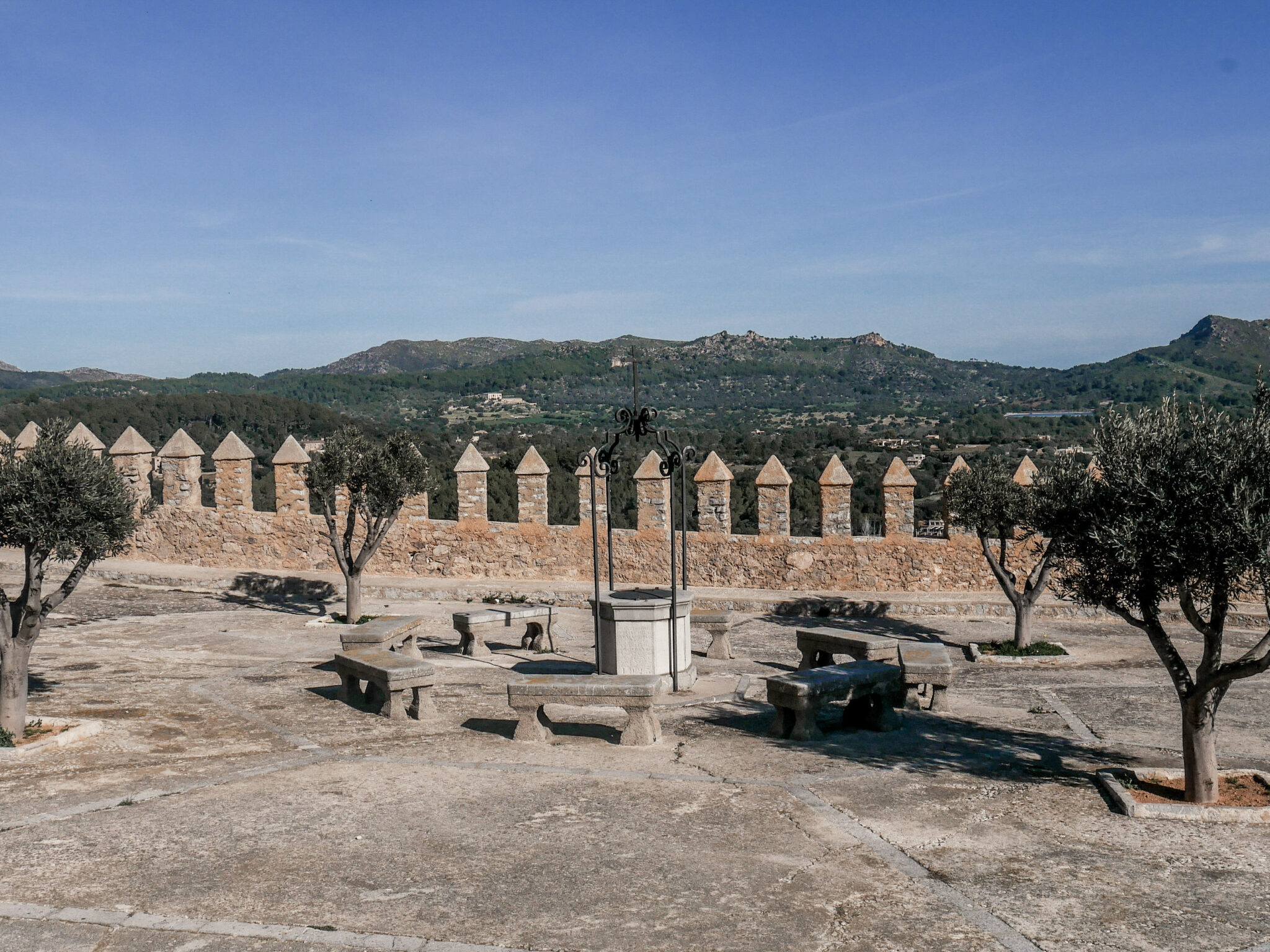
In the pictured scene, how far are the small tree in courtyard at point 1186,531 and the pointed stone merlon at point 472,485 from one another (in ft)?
34.9

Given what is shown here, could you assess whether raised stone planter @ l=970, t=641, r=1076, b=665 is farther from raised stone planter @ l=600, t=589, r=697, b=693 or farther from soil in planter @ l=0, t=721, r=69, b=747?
soil in planter @ l=0, t=721, r=69, b=747

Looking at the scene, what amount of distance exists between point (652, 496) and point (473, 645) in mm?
4860

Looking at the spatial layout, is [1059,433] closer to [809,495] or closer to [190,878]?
[809,495]

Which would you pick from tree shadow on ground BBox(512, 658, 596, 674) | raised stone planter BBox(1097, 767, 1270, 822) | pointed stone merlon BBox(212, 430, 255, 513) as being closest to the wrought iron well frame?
tree shadow on ground BBox(512, 658, 596, 674)

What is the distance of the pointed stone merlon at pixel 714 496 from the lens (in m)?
15.3

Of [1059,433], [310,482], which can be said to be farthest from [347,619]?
[1059,433]

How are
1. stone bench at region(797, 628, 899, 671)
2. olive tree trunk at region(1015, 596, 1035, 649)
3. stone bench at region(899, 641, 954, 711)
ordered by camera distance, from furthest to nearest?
olive tree trunk at region(1015, 596, 1035, 649), stone bench at region(797, 628, 899, 671), stone bench at region(899, 641, 954, 711)

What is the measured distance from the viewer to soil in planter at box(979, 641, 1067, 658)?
1169 cm

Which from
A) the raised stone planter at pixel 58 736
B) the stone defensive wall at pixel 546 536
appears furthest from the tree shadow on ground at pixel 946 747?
the stone defensive wall at pixel 546 536

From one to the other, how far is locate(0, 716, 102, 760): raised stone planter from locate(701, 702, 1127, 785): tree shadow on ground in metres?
4.67

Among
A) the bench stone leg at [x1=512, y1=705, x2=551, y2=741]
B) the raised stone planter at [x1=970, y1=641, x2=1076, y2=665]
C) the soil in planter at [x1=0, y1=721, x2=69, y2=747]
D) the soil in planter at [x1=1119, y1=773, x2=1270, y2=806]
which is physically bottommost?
the raised stone planter at [x1=970, y1=641, x2=1076, y2=665]

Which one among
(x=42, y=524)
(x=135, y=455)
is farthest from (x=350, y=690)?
(x=135, y=455)

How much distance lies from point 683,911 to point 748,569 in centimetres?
1089

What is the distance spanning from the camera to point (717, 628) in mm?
11555
